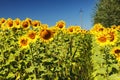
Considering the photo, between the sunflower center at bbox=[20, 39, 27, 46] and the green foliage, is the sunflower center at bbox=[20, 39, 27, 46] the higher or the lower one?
the higher one

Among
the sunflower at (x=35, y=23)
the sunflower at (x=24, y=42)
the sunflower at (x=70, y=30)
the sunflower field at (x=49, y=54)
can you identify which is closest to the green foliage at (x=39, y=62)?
the sunflower field at (x=49, y=54)

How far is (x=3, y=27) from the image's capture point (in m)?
9.73

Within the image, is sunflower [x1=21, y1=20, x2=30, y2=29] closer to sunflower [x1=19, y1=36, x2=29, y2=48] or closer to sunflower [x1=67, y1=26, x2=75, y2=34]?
sunflower [x1=19, y1=36, x2=29, y2=48]

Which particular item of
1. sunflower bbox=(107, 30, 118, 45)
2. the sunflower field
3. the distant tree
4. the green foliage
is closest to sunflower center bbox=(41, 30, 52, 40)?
the sunflower field

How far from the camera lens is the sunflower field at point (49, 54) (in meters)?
6.72

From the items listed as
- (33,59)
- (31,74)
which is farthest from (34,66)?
(31,74)

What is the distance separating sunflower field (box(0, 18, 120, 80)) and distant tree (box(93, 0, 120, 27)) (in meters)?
27.9

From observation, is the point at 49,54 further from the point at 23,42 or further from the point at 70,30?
the point at 70,30

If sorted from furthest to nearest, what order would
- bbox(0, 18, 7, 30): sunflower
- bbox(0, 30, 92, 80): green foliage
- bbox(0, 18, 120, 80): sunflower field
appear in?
bbox(0, 18, 7, 30): sunflower
bbox(0, 30, 92, 80): green foliage
bbox(0, 18, 120, 80): sunflower field

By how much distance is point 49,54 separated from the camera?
7.77 m

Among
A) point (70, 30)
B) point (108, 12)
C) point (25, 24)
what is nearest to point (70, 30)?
point (70, 30)

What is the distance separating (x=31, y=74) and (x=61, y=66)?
2.25ft

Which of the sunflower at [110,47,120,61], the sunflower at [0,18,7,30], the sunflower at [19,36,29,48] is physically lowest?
the sunflower at [110,47,120,61]

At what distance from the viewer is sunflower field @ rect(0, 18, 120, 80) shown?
672 centimetres
